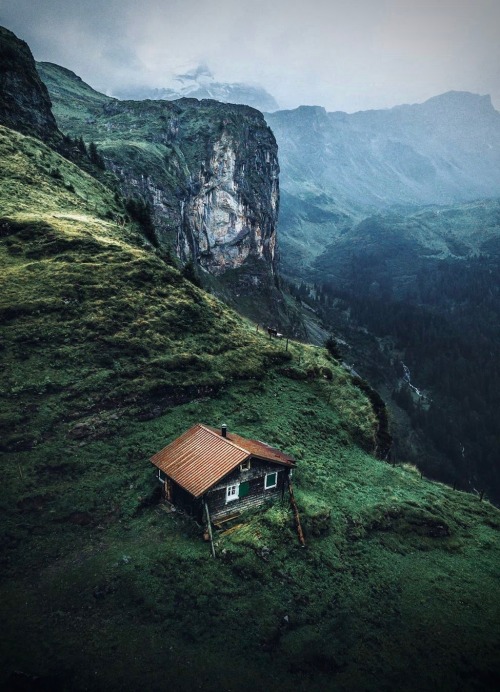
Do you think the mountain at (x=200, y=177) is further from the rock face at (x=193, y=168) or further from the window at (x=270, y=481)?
the window at (x=270, y=481)

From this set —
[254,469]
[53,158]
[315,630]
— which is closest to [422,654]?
[315,630]

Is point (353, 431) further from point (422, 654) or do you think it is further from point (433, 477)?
point (433, 477)

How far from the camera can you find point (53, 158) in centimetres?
7356

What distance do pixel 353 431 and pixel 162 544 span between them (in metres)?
26.2

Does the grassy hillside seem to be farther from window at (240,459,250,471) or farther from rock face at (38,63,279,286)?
rock face at (38,63,279,286)

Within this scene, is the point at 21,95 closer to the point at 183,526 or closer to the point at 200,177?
the point at 183,526

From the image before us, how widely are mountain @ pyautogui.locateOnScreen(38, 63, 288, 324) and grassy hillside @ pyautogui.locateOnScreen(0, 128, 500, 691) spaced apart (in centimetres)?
9176

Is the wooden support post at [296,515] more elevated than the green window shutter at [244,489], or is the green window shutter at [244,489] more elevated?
the green window shutter at [244,489]

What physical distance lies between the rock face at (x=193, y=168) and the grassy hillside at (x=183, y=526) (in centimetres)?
9001

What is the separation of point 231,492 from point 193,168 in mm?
158895

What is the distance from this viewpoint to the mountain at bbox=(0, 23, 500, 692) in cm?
2147

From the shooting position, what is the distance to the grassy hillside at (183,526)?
21453 millimetres

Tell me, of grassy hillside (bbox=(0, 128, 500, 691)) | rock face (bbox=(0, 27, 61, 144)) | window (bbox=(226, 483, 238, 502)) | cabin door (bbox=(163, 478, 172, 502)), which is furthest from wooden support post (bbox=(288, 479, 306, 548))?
rock face (bbox=(0, 27, 61, 144))

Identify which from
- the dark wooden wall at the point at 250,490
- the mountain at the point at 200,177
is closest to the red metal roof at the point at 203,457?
the dark wooden wall at the point at 250,490
